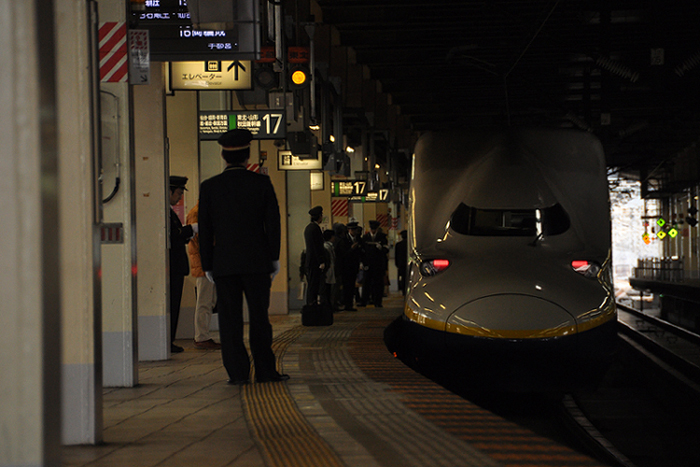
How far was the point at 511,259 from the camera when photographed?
24.7 feet

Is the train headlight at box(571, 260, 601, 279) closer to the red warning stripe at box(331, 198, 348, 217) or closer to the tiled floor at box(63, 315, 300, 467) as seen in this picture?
the tiled floor at box(63, 315, 300, 467)

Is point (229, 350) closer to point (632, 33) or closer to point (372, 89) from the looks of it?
A: point (632, 33)

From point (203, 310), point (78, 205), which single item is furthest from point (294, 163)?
point (78, 205)

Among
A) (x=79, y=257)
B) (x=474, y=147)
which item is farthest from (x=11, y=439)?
(x=474, y=147)

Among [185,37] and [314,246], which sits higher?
[185,37]

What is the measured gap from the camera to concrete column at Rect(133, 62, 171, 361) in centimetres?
795

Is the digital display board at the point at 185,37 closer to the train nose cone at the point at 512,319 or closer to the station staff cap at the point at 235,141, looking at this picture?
the station staff cap at the point at 235,141

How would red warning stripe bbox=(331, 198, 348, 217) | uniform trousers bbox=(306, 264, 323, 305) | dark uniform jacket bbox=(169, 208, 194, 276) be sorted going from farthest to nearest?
red warning stripe bbox=(331, 198, 348, 217), uniform trousers bbox=(306, 264, 323, 305), dark uniform jacket bbox=(169, 208, 194, 276)

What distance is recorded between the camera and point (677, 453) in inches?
296

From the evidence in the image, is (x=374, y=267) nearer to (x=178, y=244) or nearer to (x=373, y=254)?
(x=373, y=254)

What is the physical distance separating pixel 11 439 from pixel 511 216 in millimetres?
6834

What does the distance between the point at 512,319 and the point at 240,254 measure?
2.32m

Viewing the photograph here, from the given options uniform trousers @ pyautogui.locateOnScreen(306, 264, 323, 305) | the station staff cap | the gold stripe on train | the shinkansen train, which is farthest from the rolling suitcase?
the station staff cap

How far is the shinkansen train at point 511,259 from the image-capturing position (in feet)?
22.7
